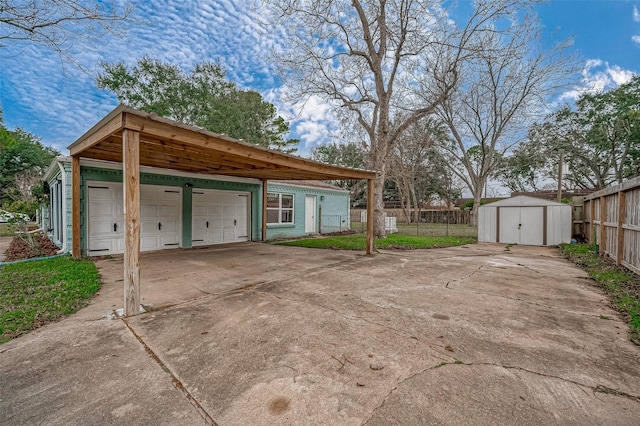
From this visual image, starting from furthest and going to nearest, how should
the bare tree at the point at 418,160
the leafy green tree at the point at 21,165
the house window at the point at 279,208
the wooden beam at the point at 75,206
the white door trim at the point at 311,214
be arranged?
the leafy green tree at the point at 21,165 → the bare tree at the point at 418,160 → the white door trim at the point at 311,214 → the house window at the point at 279,208 → the wooden beam at the point at 75,206

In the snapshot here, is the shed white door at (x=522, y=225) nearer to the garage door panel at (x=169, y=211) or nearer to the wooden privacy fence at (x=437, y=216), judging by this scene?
the wooden privacy fence at (x=437, y=216)

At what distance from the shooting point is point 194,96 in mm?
19281

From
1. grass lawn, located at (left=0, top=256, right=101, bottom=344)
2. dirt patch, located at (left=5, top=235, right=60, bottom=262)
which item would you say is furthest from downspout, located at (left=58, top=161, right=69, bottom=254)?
grass lawn, located at (left=0, top=256, right=101, bottom=344)

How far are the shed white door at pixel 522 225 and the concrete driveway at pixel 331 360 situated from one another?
7122 millimetres

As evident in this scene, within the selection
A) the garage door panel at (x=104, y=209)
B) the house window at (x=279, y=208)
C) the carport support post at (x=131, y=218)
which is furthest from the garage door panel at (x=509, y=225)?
the garage door panel at (x=104, y=209)

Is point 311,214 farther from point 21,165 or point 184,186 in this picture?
point 21,165

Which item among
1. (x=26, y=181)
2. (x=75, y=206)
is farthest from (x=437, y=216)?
(x=26, y=181)

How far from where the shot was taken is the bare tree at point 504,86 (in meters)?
11.5

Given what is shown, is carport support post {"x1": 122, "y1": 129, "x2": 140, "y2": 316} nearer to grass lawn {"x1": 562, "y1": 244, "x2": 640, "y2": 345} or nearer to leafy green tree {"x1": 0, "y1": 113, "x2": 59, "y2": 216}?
grass lawn {"x1": 562, "y1": 244, "x2": 640, "y2": 345}

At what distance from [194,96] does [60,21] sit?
1516 centimetres

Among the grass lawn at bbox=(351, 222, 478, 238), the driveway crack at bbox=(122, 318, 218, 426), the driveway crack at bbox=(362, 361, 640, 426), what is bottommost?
the driveway crack at bbox=(122, 318, 218, 426)

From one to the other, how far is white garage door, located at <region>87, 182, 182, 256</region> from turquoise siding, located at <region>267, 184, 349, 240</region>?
3.61 metres

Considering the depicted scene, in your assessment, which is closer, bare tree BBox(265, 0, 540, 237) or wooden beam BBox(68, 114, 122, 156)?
wooden beam BBox(68, 114, 122, 156)

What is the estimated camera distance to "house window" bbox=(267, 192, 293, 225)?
1140 centimetres
